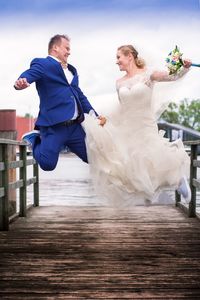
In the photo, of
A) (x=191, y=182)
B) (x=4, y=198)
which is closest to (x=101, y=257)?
(x=4, y=198)

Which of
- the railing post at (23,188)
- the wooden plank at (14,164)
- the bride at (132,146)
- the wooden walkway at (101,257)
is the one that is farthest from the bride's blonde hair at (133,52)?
the railing post at (23,188)

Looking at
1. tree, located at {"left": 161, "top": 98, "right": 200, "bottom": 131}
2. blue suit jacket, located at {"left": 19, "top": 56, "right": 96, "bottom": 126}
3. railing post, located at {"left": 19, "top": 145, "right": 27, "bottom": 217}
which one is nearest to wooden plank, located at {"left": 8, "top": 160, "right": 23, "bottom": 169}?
railing post, located at {"left": 19, "top": 145, "right": 27, "bottom": 217}

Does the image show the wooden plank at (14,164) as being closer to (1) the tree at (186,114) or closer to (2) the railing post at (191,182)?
(2) the railing post at (191,182)

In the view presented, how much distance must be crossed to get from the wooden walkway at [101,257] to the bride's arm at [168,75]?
1.47 metres

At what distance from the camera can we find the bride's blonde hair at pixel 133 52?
4703 millimetres

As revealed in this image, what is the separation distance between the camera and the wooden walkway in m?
4.01

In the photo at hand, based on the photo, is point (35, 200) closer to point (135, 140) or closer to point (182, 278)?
point (135, 140)

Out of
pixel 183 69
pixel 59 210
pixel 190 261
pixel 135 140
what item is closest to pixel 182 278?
pixel 190 261

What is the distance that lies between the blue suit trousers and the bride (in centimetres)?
12

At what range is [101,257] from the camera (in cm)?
507

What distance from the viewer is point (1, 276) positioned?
174 inches

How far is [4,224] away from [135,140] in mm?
2258

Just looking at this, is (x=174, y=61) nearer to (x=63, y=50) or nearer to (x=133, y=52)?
(x=133, y=52)

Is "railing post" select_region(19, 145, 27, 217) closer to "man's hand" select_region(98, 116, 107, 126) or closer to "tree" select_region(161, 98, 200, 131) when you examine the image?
"man's hand" select_region(98, 116, 107, 126)
